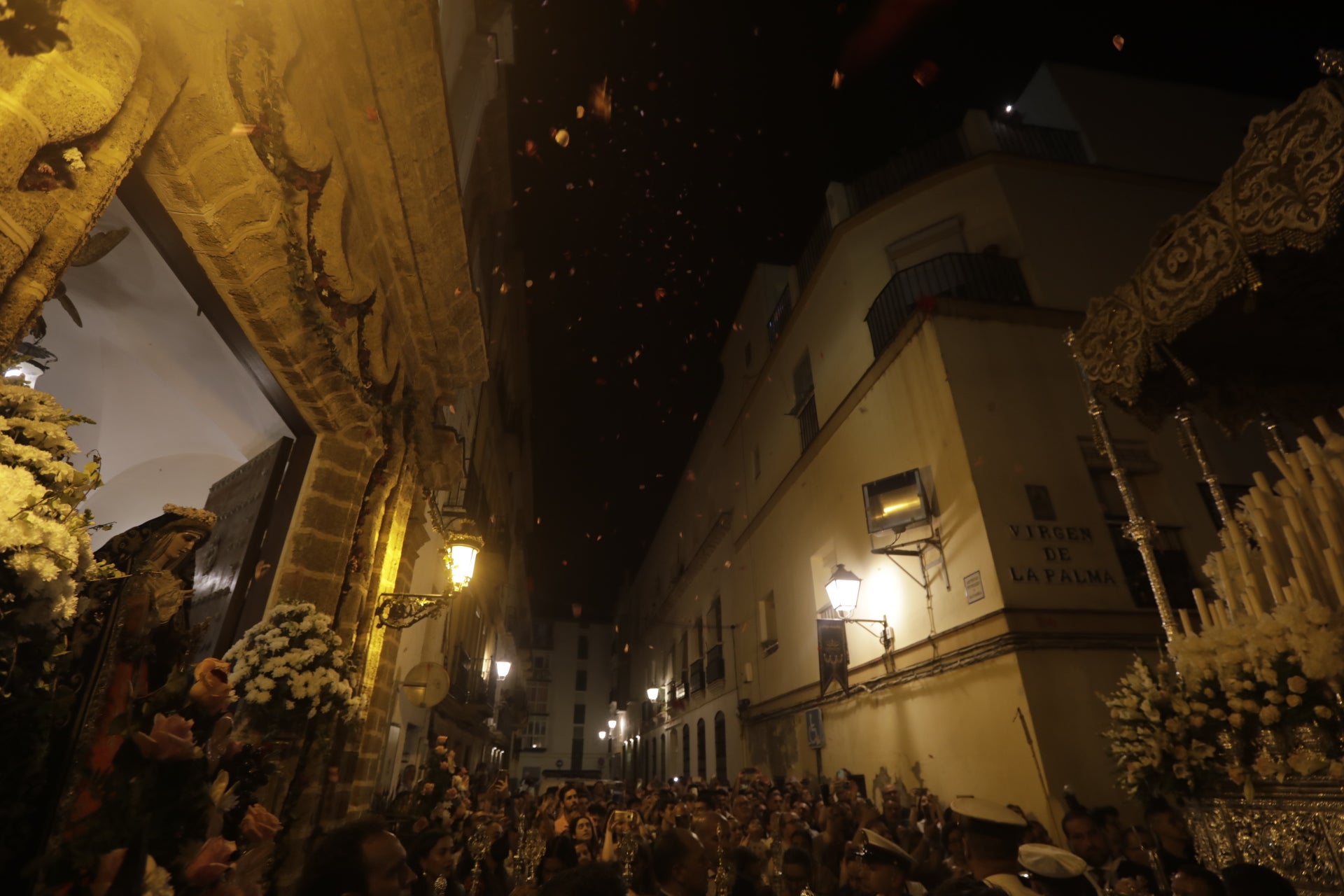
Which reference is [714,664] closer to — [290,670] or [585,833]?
[585,833]

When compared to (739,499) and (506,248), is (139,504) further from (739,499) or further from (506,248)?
(739,499)

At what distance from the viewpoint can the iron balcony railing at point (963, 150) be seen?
39.9 ft

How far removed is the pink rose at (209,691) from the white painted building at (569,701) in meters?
45.0

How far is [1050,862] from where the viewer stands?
2742 millimetres

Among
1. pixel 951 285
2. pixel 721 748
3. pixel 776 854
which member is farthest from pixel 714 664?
pixel 776 854

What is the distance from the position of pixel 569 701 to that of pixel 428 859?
4945 centimetres

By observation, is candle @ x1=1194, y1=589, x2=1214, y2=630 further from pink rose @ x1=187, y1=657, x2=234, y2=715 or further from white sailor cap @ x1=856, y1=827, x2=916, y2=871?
pink rose @ x1=187, y1=657, x2=234, y2=715

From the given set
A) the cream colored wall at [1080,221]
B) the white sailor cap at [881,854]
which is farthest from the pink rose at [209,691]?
the cream colored wall at [1080,221]

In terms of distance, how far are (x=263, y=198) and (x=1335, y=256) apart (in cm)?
664

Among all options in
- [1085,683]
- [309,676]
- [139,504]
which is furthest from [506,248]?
[1085,683]

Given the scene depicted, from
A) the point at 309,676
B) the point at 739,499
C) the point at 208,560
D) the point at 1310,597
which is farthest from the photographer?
the point at 739,499

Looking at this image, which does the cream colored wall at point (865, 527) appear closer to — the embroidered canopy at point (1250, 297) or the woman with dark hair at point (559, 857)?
the embroidered canopy at point (1250, 297)

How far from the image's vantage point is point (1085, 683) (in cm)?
741

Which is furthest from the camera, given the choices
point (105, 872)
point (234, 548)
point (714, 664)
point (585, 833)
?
point (714, 664)
